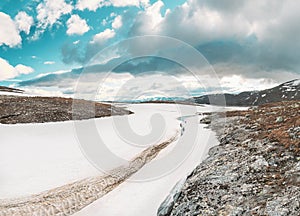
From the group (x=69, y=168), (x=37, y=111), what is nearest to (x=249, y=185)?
(x=69, y=168)

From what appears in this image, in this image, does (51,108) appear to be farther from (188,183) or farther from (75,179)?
(188,183)

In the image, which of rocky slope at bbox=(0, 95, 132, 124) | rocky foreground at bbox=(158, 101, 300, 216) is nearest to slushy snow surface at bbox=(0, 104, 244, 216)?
rocky foreground at bbox=(158, 101, 300, 216)

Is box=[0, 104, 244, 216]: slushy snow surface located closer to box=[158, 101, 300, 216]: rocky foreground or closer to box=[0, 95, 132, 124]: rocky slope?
box=[158, 101, 300, 216]: rocky foreground

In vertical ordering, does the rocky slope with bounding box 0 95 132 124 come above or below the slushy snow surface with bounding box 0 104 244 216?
above

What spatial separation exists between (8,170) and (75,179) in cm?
564

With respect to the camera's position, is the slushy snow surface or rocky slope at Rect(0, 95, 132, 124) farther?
rocky slope at Rect(0, 95, 132, 124)

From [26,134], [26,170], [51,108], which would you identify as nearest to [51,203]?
[26,170]

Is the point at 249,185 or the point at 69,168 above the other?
the point at 69,168

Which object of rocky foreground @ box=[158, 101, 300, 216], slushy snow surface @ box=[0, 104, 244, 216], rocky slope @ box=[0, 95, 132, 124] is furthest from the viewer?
rocky slope @ box=[0, 95, 132, 124]

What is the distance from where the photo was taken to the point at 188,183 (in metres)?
13.2

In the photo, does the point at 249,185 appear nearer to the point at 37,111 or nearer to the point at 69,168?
the point at 69,168

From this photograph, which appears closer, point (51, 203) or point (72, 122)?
point (51, 203)

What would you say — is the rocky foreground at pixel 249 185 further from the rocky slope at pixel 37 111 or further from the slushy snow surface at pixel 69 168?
the rocky slope at pixel 37 111

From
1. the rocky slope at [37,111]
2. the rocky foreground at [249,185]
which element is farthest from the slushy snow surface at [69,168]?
the rocky slope at [37,111]
